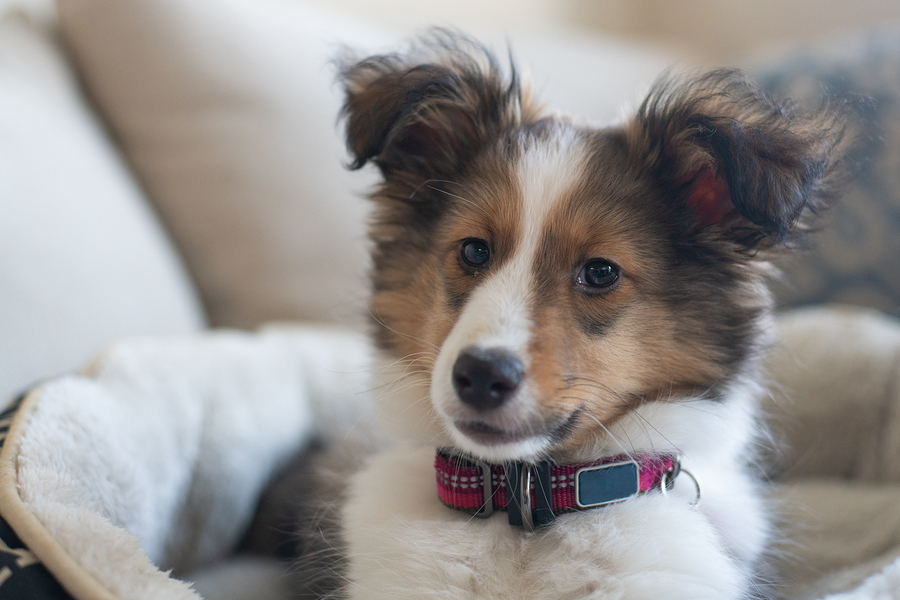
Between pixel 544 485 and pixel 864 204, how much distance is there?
2353 millimetres

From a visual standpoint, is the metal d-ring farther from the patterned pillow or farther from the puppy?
the patterned pillow

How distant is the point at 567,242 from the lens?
1.50m

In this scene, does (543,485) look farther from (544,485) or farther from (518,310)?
(518,310)

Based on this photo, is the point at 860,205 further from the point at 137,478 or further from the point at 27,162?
the point at 27,162

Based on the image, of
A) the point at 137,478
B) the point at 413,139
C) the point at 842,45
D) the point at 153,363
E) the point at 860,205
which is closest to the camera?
the point at 137,478

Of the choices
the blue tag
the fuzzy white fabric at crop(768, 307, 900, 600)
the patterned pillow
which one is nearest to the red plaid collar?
the blue tag

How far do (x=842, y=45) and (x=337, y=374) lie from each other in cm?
287

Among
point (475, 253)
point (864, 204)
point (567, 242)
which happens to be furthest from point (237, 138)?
point (864, 204)

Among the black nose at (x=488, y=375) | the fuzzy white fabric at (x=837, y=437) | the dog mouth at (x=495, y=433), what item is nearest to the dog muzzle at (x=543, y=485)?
the dog mouth at (x=495, y=433)

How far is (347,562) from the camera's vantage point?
5.29 ft

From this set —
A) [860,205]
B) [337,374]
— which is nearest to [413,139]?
[337,374]

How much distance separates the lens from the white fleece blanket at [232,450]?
4.35ft

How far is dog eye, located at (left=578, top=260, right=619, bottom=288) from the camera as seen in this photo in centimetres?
150

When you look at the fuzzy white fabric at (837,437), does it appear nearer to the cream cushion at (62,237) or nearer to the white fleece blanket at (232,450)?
the white fleece blanket at (232,450)
